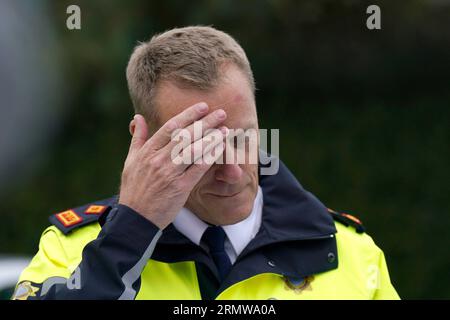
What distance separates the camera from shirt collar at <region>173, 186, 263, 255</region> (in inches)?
79.5

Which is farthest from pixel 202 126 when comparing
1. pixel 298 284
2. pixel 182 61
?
pixel 298 284

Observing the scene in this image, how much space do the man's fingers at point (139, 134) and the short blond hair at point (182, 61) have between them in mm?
107

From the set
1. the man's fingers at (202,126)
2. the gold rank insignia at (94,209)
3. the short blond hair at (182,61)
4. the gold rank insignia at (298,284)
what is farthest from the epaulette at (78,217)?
the gold rank insignia at (298,284)

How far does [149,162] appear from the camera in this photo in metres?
1.79

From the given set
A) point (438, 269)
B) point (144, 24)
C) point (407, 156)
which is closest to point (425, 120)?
point (407, 156)

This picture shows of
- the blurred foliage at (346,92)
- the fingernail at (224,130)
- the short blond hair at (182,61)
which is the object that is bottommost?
the blurred foliage at (346,92)

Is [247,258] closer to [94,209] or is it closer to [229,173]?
[229,173]

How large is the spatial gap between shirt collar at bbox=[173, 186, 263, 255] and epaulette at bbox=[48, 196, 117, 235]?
0.70 feet

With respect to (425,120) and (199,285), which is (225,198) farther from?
(425,120)

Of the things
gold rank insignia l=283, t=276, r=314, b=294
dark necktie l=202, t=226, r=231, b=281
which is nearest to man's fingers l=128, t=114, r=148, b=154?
dark necktie l=202, t=226, r=231, b=281

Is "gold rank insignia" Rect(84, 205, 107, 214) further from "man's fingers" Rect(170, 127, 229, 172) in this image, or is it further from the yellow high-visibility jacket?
"man's fingers" Rect(170, 127, 229, 172)

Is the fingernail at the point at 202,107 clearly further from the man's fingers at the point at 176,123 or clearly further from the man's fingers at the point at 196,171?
the man's fingers at the point at 196,171

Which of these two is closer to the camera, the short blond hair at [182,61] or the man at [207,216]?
the man at [207,216]

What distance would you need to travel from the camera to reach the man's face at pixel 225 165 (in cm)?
194
